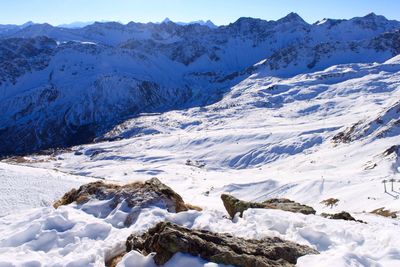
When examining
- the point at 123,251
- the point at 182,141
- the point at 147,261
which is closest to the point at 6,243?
the point at 123,251

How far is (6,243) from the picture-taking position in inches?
630

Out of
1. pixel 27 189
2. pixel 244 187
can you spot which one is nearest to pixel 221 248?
pixel 27 189

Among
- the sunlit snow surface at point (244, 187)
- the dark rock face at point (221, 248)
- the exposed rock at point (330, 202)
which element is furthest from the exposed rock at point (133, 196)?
the exposed rock at point (330, 202)

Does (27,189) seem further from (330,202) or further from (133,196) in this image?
(330,202)

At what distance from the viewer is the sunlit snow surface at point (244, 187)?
47.9ft

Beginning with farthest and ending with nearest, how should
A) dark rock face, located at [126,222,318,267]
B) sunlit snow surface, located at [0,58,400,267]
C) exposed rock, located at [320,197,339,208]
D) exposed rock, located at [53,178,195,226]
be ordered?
exposed rock, located at [320,197,339,208]
exposed rock, located at [53,178,195,226]
sunlit snow surface, located at [0,58,400,267]
dark rock face, located at [126,222,318,267]

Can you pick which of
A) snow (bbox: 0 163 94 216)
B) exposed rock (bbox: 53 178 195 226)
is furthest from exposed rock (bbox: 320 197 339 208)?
exposed rock (bbox: 53 178 195 226)

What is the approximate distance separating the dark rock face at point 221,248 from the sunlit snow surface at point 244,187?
1.15 ft

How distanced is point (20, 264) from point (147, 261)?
4151mm

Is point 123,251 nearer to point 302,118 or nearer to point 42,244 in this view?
point 42,244

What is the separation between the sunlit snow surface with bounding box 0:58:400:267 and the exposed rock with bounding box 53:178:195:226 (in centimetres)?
72

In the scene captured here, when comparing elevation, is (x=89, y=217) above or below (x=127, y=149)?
above

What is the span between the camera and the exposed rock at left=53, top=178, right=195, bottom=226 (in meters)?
19.1

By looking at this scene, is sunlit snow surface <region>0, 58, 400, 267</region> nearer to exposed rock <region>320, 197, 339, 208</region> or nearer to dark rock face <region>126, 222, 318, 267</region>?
dark rock face <region>126, 222, 318, 267</region>
